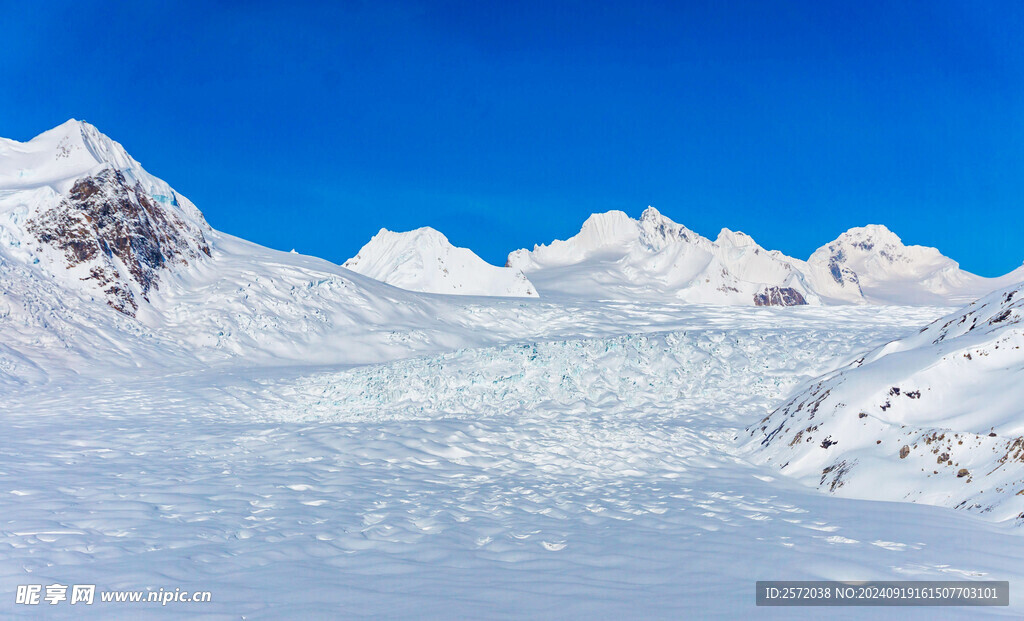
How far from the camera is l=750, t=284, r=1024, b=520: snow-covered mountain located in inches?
459

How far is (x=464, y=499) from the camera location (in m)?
13.8

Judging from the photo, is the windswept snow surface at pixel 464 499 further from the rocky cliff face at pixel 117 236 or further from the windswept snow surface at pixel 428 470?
the rocky cliff face at pixel 117 236

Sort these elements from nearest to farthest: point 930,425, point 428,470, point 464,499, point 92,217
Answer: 1. point 930,425
2. point 464,499
3. point 428,470
4. point 92,217

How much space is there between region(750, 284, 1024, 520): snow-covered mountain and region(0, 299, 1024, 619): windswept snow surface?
0.79m

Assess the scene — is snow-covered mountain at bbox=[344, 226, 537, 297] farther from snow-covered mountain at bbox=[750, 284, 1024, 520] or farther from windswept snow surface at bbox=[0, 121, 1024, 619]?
snow-covered mountain at bbox=[750, 284, 1024, 520]

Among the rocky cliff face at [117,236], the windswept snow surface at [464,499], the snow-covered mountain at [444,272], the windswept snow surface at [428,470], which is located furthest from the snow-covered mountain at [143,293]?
the snow-covered mountain at [444,272]

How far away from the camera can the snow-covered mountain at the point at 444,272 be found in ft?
377

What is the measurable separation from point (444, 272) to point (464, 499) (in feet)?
349

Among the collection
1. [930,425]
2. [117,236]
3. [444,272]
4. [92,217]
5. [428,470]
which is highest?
[444,272]

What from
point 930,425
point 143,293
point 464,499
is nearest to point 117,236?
point 143,293

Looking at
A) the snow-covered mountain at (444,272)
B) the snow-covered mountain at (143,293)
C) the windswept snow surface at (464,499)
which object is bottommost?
the windswept snow surface at (464,499)

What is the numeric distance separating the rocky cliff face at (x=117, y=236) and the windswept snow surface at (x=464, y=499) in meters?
19.0

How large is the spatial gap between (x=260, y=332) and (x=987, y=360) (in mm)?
39985

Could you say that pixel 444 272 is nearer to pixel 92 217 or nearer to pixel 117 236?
pixel 117 236
